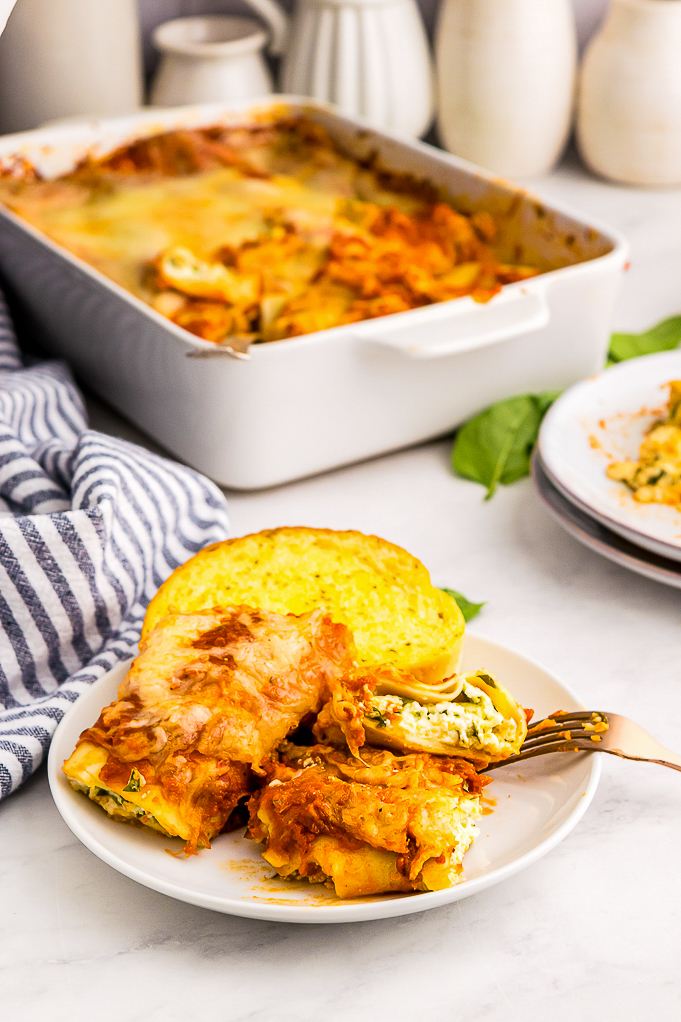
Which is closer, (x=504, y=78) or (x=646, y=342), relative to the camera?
(x=646, y=342)

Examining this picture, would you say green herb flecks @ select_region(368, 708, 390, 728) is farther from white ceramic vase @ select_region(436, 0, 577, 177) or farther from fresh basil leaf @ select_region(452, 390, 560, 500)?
white ceramic vase @ select_region(436, 0, 577, 177)

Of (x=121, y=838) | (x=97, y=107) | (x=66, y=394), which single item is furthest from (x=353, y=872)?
(x=97, y=107)

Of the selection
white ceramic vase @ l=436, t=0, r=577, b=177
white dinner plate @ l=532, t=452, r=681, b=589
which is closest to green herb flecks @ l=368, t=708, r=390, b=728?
white dinner plate @ l=532, t=452, r=681, b=589

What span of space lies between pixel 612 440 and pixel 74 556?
0.69 metres

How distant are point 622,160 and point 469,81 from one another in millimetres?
417

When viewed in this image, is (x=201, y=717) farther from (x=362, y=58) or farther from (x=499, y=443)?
(x=362, y=58)

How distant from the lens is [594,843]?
0.90 m

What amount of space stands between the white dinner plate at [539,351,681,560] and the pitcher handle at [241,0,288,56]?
122 centimetres

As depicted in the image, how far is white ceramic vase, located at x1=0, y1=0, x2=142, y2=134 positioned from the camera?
2006mm

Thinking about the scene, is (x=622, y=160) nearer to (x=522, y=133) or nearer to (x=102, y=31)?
(x=522, y=133)

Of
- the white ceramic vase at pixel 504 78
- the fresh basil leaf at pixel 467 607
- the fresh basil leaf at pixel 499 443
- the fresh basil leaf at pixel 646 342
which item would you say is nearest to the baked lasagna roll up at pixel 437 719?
the fresh basil leaf at pixel 467 607

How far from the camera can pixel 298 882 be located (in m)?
0.79

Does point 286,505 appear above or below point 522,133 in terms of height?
below

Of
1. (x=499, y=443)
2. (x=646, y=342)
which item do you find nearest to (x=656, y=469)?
(x=499, y=443)
